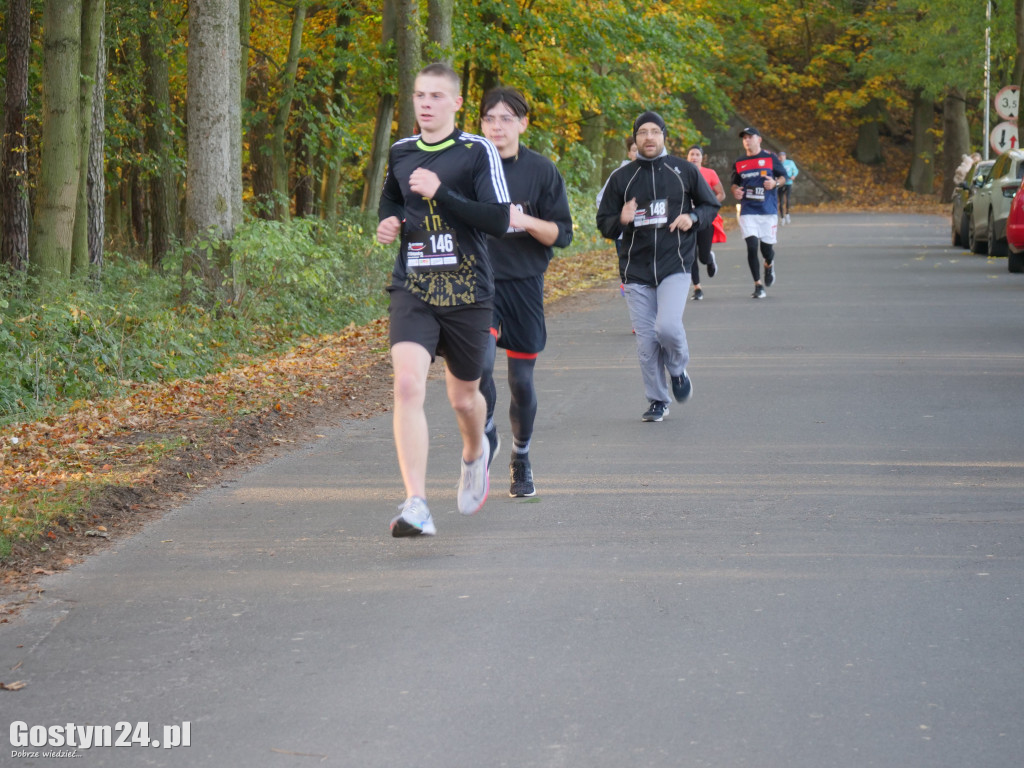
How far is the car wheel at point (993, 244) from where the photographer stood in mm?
26203

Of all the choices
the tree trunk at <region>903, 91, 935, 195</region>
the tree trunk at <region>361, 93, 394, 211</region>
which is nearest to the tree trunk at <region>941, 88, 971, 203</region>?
the tree trunk at <region>903, 91, 935, 195</region>

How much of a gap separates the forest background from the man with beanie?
106 inches

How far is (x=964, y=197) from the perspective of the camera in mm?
29562

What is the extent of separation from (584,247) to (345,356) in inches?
730

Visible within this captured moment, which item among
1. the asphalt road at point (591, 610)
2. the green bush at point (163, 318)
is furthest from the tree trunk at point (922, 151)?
the asphalt road at point (591, 610)

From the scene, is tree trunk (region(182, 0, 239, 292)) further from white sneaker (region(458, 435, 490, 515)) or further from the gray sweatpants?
white sneaker (region(458, 435, 490, 515))

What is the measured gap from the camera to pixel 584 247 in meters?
32.1

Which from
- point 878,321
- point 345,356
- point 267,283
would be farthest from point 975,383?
point 267,283

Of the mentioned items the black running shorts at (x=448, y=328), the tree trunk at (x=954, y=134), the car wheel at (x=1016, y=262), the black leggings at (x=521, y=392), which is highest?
the tree trunk at (x=954, y=134)

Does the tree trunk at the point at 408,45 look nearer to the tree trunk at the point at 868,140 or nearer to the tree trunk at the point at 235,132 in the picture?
the tree trunk at the point at 235,132

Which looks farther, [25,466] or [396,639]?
[25,466]

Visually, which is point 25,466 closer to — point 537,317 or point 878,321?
point 537,317

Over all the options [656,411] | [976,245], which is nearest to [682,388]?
[656,411]

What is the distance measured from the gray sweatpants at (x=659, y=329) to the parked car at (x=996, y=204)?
1640 cm
